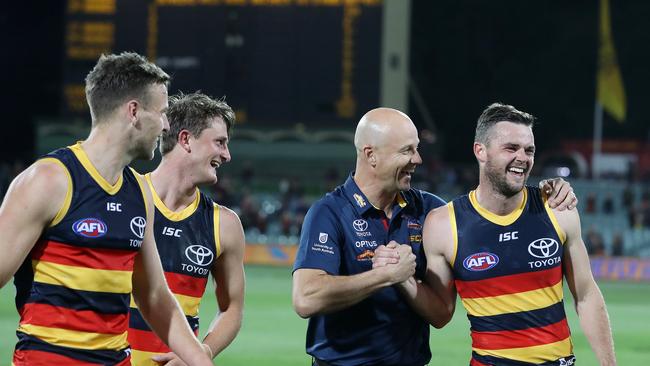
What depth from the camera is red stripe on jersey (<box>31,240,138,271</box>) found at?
3.85 meters

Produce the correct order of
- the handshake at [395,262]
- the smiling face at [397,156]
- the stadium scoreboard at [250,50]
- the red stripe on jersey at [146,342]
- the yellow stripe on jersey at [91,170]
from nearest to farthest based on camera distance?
the yellow stripe on jersey at [91,170]
the handshake at [395,262]
the smiling face at [397,156]
the red stripe on jersey at [146,342]
the stadium scoreboard at [250,50]

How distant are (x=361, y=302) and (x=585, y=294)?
1.15m

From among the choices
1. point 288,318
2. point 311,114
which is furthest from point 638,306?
point 311,114

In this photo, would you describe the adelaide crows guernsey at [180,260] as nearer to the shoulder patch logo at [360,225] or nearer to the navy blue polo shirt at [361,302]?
the navy blue polo shirt at [361,302]

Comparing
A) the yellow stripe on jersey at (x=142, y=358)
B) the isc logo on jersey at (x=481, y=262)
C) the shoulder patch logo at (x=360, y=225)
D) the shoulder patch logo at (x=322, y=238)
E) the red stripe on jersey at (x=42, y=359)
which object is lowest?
the yellow stripe on jersey at (x=142, y=358)

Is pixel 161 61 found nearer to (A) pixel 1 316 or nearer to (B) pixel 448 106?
(A) pixel 1 316

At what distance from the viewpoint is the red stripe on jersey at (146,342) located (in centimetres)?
497

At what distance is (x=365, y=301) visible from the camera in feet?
16.3

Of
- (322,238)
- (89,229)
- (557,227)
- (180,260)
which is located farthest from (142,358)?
(557,227)

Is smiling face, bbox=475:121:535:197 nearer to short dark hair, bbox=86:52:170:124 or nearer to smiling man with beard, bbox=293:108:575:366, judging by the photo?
smiling man with beard, bbox=293:108:575:366

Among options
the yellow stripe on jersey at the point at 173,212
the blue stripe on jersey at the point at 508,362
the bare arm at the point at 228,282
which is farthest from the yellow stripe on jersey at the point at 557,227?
the yellow stripe on jersey at the point at 173,212

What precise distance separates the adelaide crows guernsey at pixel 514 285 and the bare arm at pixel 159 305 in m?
1.57

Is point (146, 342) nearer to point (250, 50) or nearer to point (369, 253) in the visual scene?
point (369, 253)

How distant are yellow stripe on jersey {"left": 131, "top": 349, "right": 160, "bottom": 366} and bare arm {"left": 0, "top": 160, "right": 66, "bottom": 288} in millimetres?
1325
